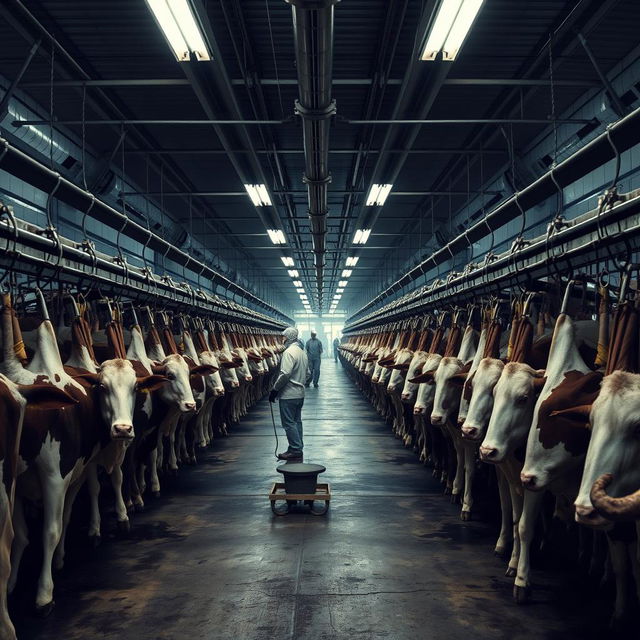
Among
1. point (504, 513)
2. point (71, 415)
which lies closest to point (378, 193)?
point (504, 513)

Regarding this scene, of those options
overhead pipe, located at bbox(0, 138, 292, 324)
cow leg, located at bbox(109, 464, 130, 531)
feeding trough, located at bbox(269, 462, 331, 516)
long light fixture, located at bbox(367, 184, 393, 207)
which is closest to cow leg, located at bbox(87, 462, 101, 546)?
cow leg, located at bbox(109, 464, 130, 531)

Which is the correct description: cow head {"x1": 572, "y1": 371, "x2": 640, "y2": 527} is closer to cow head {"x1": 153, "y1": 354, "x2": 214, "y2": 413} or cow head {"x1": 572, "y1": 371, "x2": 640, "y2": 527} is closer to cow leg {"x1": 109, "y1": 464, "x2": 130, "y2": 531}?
cow leg {"x1": 109, "y1": 464, "x2": 130, "y2": 531}

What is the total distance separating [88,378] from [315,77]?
4159 mm

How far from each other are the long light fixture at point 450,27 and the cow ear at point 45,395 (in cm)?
434

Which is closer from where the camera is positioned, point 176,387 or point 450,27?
point 450,27

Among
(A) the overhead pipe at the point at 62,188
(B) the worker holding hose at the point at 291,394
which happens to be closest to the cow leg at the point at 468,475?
(B) the worker holding hose at the point at 291,394

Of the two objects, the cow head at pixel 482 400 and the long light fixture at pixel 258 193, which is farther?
the long light fixture at pixel 258 193

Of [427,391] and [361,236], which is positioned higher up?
[361,236]

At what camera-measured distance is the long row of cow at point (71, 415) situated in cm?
377

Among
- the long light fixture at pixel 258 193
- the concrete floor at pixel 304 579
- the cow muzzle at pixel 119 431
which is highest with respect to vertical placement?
the long light fixture at pixel 258 193

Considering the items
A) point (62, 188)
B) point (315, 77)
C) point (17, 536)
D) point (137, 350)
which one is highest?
point (315, 77)

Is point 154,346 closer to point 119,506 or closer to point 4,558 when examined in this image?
point 119,506

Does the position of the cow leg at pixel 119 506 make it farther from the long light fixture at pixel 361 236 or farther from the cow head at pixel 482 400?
the long light fixture at pixel 361 236

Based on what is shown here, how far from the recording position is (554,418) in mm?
3920
